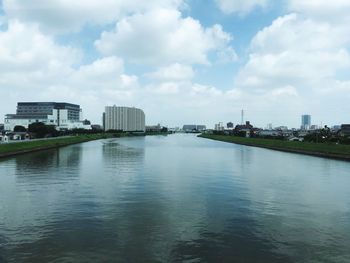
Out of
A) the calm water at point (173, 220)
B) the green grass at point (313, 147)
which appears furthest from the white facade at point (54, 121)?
the calm water at point (173, 220)

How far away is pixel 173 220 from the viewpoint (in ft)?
46.7

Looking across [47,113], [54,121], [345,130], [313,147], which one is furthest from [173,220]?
[47,113]

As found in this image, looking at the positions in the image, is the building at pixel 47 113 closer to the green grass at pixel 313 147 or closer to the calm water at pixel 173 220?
the green grass at pixel 313 147

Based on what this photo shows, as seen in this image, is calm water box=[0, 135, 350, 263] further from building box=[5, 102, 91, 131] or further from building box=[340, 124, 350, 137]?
building box=[5, 102, 91, 131]

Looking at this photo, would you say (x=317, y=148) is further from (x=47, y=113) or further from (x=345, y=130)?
(x=47, y=113)

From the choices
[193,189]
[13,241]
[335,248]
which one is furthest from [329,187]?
[13,241]

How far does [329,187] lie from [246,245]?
14.2 metres

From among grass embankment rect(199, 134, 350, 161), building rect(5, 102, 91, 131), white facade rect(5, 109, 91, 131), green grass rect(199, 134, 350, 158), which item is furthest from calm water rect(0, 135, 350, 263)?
building rect(5, 102, 91, 131)

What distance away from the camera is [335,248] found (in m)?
11.1

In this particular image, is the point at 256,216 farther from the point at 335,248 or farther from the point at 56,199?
the point at 56,199

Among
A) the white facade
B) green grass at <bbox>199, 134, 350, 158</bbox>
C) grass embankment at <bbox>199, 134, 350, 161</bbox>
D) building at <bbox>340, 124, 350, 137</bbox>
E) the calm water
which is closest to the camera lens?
the calm water

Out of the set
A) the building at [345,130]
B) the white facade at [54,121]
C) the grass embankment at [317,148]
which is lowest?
the grass embankment at [317,148]

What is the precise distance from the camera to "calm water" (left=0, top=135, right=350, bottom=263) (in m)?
10.6

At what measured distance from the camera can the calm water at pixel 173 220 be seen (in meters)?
10.6
